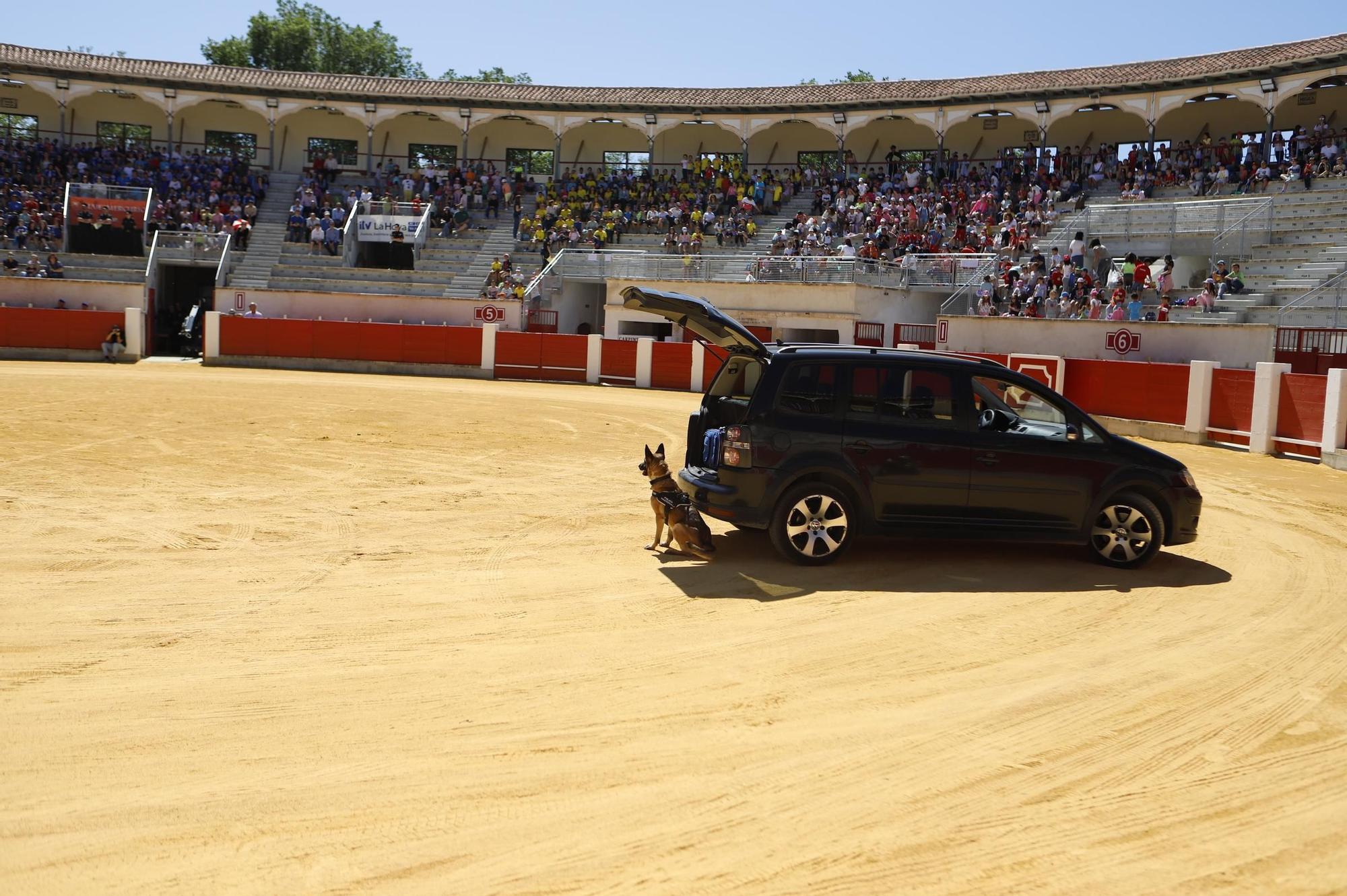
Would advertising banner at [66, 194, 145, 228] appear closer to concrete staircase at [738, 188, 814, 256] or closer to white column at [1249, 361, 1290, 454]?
concrete staircase at [738, 188, 814, 256]

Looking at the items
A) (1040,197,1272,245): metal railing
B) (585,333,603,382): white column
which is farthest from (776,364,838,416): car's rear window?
(1040,197,1272,245): metal railing

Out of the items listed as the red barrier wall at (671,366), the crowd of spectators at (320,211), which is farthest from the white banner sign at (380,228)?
the red barrier wall at (671,366)

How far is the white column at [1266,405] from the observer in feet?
66.2

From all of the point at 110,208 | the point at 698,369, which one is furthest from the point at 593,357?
the point at 110,208

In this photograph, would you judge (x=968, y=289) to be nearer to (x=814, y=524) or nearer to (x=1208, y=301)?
(x=1208, y=301)

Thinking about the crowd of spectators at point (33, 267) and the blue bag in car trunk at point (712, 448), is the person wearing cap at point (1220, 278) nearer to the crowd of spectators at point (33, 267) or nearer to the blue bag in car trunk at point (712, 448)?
the blue bag in car trunk at point (712, 448)

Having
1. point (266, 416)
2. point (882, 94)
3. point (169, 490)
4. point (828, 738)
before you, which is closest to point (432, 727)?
point (828, 738)

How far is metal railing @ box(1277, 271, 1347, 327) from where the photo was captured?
26188mm

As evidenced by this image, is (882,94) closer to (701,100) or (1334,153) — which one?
(701,100)

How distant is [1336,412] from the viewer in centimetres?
1833

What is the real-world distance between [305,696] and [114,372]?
2768 cm

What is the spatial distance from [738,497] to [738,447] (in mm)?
413

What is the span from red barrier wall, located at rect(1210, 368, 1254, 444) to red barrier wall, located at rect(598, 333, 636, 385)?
674 inches

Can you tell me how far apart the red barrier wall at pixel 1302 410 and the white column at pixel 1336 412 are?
0.39 m
